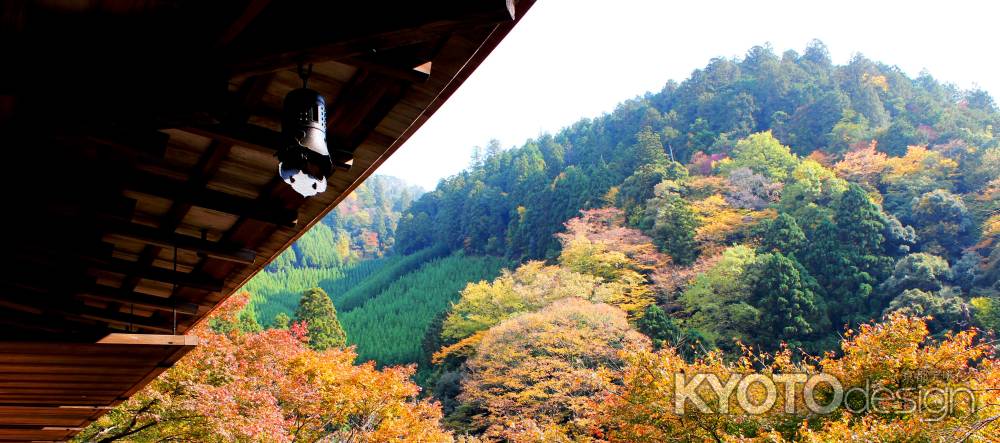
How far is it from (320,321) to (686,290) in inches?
447

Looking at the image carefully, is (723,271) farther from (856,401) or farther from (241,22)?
(241,22)

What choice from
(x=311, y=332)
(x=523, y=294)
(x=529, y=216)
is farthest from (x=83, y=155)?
(x=529, y=216)

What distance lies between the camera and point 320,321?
1970 cm

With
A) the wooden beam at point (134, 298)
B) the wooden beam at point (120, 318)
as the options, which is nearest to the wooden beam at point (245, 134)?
the wooden beam at point (134, 298)

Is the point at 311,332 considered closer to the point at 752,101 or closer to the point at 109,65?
the point at 109,65

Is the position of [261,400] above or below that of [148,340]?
above

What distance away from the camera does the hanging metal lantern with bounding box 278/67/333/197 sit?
4.22 ft

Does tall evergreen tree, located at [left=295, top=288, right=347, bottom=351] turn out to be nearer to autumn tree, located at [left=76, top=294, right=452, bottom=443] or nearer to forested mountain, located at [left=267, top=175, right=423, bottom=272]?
autumn tree, located at [left=76, top=294, right=452, bottom=443]

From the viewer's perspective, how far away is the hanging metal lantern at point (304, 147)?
4.22 feet

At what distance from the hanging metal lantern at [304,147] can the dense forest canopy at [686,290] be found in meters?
6.03

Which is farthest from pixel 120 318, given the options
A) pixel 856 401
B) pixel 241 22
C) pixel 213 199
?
pixel 856 401

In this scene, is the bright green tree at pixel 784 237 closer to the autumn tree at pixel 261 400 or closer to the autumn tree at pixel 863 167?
the autumn tree at pixel 863 167

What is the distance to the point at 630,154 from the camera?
Result: 28719 millimetres

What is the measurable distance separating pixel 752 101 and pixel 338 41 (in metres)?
34.6
